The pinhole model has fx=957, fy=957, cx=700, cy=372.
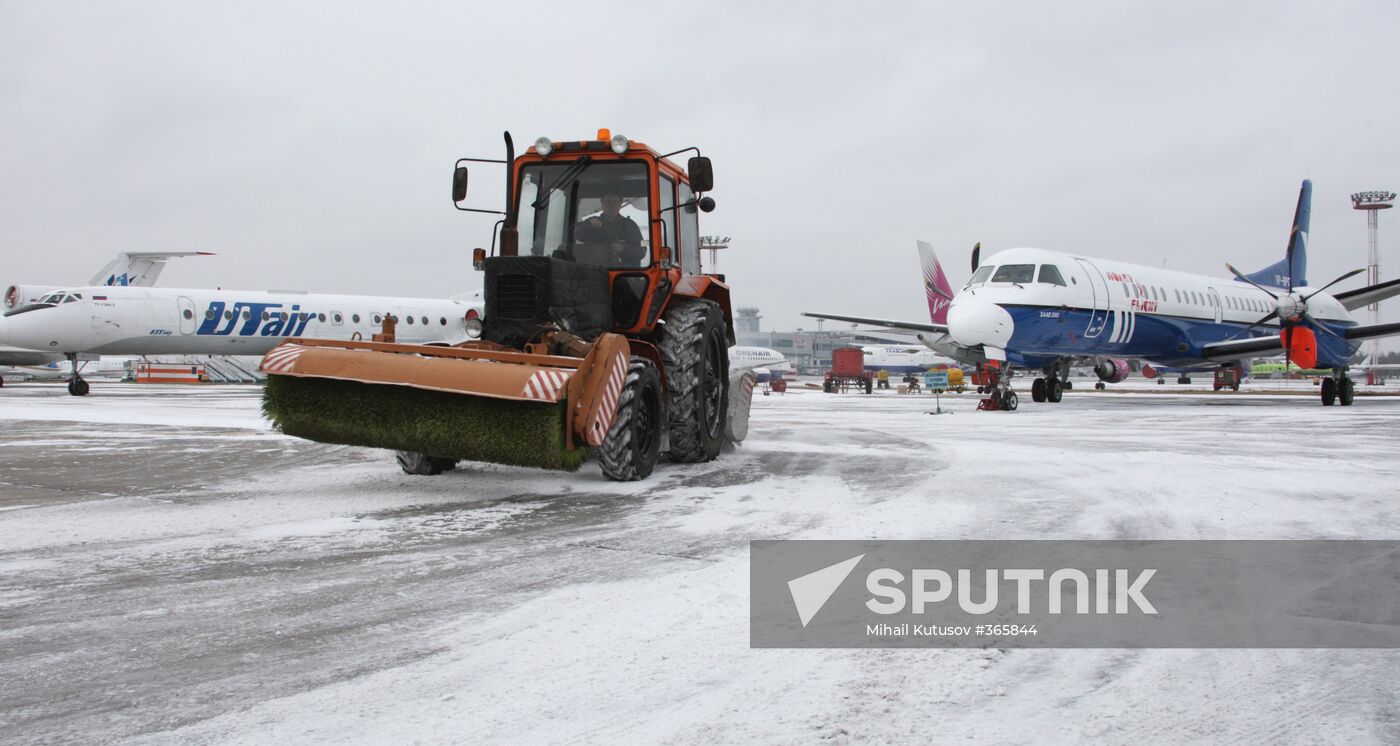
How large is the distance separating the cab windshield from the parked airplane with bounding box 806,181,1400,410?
11642 millimetres

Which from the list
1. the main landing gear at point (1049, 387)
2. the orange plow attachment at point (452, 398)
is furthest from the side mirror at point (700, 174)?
the main landing gear at point (1049, 387)

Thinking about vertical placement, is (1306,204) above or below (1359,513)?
above

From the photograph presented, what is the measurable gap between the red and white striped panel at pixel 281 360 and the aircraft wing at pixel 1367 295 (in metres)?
23.9

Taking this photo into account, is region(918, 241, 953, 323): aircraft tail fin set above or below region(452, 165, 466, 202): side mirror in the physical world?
above

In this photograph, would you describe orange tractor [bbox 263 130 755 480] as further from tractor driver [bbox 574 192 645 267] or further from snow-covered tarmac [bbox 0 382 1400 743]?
snow-covered tarmac [bbox 0 382 1400 743]

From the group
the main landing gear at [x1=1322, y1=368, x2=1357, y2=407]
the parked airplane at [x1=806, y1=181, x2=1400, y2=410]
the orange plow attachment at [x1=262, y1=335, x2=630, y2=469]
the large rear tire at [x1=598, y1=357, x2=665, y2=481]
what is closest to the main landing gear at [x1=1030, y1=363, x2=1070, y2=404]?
the parked airplane at [x1=806, y1=181, x2=1400, y2=410]

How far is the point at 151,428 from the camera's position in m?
12.5

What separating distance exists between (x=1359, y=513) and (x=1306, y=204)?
2357 cm

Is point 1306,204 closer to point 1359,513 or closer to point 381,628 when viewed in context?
point 1359,513

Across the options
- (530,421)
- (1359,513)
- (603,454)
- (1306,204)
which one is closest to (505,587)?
(530,421)

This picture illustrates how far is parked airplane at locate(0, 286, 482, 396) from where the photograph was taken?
25.0 meters

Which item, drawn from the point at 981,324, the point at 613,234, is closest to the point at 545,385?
the point at 613,234

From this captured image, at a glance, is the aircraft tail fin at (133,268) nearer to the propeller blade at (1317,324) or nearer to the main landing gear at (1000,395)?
the main landing gear at (1000,395)

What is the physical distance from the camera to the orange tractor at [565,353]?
587 centimetres
